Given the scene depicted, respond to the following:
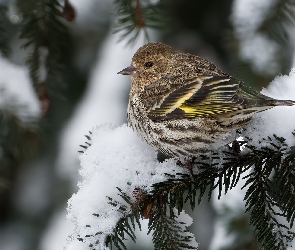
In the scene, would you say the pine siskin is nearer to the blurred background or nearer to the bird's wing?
the bird's wing

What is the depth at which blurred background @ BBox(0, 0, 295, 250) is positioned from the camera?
2967mm

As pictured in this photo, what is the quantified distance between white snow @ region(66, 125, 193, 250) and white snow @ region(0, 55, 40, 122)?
43cm

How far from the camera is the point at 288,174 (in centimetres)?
194

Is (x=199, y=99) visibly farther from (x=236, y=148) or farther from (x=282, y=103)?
(x=282, y=103)

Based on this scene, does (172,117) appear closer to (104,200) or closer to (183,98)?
(183,98)

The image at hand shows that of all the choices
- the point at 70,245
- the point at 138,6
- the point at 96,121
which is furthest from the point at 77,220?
the point at 96,121

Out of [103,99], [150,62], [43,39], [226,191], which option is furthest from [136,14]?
[103,99]

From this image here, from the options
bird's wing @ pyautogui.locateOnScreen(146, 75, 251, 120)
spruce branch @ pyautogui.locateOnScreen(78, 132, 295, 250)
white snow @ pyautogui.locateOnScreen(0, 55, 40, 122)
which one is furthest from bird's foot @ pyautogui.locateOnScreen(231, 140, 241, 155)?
white snow @ pyautogui.locateOnScreen(0, 55, 40, 122)

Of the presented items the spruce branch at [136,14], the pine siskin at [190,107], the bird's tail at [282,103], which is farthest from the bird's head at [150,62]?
the bird's tail at [282,103]

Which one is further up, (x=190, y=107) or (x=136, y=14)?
(x=136, y=14)

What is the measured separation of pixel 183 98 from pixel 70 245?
831mm

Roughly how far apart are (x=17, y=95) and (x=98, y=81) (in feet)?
5.14

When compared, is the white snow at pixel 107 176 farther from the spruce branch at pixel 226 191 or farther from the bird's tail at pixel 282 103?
the bird's tail at pixel 282 103

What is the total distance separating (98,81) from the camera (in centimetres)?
425
